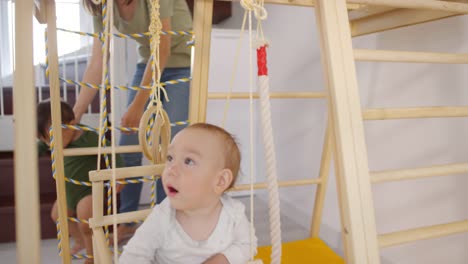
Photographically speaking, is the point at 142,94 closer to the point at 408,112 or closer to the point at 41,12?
the point at 41,12

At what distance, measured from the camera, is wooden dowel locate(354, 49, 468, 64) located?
79 centimetres

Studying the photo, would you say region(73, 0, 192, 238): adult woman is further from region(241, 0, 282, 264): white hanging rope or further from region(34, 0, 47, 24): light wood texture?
region(241, 0, 282, 264): white hanging rope

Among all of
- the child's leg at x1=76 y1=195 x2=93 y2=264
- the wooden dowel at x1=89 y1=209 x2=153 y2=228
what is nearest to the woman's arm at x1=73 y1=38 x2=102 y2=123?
the child's leg at x1=76 y1=195 x2=93 y2=264

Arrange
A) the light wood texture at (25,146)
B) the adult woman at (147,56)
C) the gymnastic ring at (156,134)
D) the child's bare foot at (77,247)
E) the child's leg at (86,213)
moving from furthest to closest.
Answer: the child's bare foot at (77,247)
the child's leg at (86,213)
the adult woman at (147,56)
the gymnastic ring at (156,134)
the light wood texture at (25,146)

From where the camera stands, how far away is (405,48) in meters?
1.36

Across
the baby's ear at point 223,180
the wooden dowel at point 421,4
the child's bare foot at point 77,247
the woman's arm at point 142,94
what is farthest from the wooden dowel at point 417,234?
the child's bare foot at point 77,247

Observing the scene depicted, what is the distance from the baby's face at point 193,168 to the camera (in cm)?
81

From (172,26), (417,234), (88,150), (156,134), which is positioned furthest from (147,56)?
(417,234)

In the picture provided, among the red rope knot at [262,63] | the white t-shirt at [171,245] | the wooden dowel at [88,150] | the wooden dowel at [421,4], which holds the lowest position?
the white t-shirt at [171,245]

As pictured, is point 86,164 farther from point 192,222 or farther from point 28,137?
point 28,137

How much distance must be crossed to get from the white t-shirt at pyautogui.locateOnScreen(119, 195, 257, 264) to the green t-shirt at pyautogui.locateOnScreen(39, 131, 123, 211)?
860 mm

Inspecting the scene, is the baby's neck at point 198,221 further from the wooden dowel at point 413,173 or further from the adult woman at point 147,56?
the adult woman at point 147,56

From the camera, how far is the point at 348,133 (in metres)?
0.74

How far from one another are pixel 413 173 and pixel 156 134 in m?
0.57
